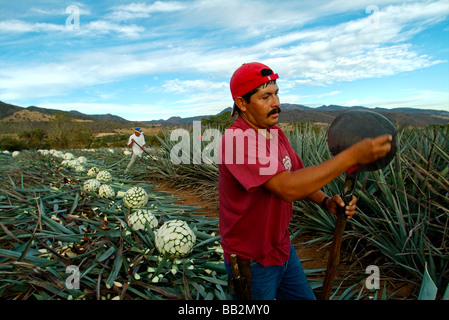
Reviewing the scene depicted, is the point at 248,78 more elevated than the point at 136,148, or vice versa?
the point at 248,78

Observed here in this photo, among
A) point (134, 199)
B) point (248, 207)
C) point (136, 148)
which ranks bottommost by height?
point (134, 199)

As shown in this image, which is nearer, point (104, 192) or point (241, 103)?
point (241, 103)

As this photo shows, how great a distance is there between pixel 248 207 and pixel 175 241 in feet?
3.40

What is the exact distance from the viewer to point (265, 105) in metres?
1.58

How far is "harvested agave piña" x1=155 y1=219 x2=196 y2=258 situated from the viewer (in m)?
2.31

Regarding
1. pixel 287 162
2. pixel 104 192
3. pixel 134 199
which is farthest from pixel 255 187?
pixel 104 192

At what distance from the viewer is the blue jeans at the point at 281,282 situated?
5.20 ft

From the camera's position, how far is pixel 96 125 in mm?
53406

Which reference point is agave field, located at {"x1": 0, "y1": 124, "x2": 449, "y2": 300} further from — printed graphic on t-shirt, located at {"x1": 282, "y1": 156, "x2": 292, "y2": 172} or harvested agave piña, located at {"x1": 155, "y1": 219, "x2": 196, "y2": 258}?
printed graphic on t-shirt, located at {"x1": 282, "y1": 156, "x2": 292, "y2": 172}

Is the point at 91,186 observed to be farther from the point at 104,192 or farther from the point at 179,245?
the point at 179,245

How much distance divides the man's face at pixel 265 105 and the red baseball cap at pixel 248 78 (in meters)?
0.04

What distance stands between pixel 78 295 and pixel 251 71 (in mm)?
1812

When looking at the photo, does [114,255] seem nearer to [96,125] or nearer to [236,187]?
[236,187]
